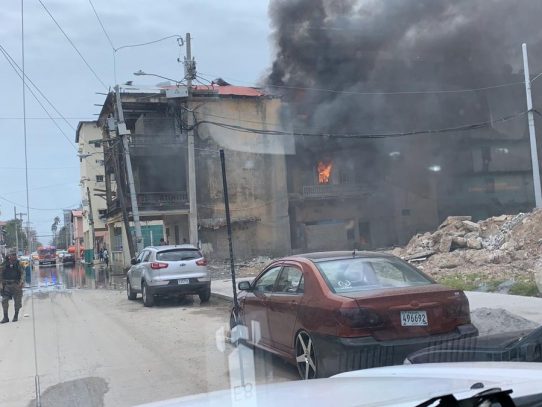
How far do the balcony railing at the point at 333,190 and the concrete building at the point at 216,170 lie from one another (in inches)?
61.2

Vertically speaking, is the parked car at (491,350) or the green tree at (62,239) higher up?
the green tree at (62,239)

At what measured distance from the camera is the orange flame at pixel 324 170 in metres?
33.4

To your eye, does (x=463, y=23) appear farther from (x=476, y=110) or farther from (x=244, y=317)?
(x=244, y=317)

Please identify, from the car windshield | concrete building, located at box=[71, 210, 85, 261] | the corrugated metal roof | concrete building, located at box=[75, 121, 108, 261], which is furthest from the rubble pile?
concrete building, located at box=[71, 210, 85, 261]

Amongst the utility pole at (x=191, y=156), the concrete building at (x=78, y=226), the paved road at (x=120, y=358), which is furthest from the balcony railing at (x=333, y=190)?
the concrete building at (x=78, y=226)

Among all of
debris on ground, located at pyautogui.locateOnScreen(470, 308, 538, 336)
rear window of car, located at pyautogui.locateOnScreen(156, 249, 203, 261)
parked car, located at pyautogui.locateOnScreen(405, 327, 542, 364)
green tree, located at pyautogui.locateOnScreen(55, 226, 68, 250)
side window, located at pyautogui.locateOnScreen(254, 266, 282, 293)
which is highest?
green tree, located at pyautogui.locateOnScreen(55, 226, 68, 250)

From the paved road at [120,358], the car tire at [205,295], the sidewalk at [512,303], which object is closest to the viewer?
the paved road at [120,358]

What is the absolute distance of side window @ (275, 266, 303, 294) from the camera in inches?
225

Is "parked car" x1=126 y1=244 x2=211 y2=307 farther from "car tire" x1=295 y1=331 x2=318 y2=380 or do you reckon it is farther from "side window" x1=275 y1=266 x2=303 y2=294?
"car tire" x1=295 y1=331 x2=318 y2=380

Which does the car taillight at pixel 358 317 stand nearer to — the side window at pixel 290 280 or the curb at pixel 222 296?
the side window at pixel 290 280

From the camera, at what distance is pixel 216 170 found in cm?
3109

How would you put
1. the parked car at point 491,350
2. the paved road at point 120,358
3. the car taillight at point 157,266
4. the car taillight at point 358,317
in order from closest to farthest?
the parked car at point 491,350 → the car taillight at point 358,317 → the paved road at point 120,358 → the car taillight at point 157,266

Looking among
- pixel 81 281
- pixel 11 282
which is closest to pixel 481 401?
pixel 11 282

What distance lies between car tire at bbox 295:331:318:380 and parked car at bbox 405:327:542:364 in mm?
1133
